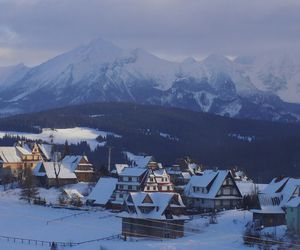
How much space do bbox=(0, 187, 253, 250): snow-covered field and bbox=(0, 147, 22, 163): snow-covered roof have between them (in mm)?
26077

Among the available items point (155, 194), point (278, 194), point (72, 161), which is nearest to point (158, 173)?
point (155, 194)

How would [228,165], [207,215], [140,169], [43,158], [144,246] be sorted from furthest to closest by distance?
1. [228,165]
2. [43,158]
3. [140,169]
4. [207,215]
5. [144,246]

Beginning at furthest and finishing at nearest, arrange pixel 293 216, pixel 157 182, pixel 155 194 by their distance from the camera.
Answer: pixel 157 182 < pixel 155 194 < pixel 293 216

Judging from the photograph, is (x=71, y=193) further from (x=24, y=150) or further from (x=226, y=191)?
(x=24, y=150)

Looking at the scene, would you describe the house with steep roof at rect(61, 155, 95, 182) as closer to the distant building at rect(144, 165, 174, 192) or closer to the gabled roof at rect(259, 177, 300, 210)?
the distant building at rect(144, 165, 174, 192)

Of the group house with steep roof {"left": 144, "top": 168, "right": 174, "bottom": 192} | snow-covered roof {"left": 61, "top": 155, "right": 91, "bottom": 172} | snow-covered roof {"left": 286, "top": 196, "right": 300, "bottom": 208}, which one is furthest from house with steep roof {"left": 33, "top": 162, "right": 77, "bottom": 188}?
snow-covered roof {"left": 286, "top": 196, "right": 300, "bottom": 208}

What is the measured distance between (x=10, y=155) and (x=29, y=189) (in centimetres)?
2355

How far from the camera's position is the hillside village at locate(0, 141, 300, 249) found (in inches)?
2670

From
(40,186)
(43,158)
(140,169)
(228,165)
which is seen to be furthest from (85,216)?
(228,165)

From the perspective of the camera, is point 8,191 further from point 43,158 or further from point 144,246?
point 144,246

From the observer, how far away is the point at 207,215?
76500 mm

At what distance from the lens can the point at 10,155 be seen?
368 ft

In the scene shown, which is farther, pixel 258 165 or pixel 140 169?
pixel 258 165

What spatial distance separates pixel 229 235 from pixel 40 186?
1434 inches
